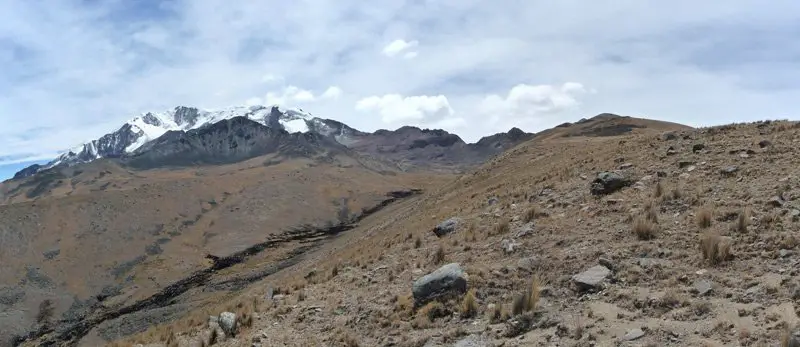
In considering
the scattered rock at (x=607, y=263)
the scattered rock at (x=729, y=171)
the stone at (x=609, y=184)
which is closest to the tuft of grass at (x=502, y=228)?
the stone at (x=609, y=184)

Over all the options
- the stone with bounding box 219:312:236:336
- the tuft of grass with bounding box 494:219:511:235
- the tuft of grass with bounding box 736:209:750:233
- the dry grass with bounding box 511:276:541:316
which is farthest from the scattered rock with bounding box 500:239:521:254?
the stone with bounding box 219:312:236:336

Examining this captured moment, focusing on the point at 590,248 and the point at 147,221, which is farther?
the point at 147,221

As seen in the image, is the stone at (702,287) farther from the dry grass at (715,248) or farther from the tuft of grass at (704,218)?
the tuft of grass at (704,218)

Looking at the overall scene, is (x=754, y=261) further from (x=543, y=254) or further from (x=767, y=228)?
(x=543, y=254)

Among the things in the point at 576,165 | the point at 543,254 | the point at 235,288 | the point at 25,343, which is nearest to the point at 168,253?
the point at 25,343

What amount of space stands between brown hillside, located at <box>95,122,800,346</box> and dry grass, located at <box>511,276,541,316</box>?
35 millimetres

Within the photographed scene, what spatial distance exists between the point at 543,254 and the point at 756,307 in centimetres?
565

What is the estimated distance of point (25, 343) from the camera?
192 ft

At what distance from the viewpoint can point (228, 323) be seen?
16.2 m

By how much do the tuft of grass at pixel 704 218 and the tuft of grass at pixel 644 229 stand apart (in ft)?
3.56

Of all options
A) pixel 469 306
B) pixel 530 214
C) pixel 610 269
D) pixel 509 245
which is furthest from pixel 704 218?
pixel 469 306

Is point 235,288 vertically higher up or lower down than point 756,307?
lower down

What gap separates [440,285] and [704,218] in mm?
6965

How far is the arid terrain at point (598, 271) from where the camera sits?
405 inches
